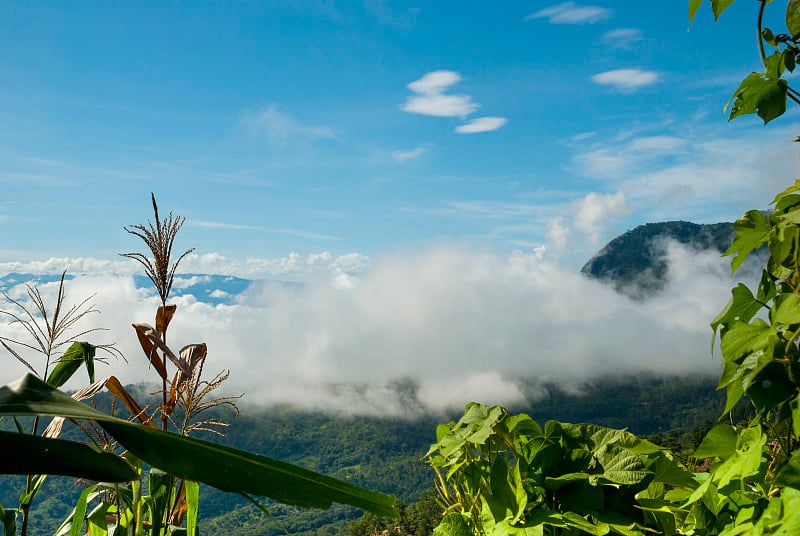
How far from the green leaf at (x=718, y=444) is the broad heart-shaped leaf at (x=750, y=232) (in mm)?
310

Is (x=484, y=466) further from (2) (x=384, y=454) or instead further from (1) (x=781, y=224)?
(2) (x=384, y=454)

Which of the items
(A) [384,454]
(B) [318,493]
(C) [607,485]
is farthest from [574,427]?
(A) [384,454]

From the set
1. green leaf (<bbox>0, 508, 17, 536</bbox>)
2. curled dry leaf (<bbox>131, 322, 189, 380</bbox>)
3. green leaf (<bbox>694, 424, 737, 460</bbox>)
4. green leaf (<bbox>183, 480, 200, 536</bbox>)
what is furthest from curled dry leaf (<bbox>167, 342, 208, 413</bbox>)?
green leaf (<bbox>694, 424, 737, 460</bbox>)

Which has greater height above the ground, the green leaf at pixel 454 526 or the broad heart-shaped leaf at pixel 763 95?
the broad heart-shaped leaf at pixel 763 95

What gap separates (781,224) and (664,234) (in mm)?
207214

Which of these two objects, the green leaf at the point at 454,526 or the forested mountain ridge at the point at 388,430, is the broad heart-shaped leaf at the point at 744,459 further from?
the forested mountain ridge at the point at 388,430

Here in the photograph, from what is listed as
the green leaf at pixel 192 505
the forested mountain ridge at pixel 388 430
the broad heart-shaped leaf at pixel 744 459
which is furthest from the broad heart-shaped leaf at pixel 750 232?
the forested mountain ridge at pixel 388 430

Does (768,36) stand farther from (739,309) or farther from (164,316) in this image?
(164,316)

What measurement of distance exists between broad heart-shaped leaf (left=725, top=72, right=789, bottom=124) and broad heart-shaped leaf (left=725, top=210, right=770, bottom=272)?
0.19 meters

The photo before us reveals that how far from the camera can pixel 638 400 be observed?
154m

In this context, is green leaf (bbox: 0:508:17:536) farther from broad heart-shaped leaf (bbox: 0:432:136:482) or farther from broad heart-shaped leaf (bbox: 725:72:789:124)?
broad heart-shaped leaf (bbox: 725:72:789:124)

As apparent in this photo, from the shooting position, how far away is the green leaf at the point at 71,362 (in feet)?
5.82

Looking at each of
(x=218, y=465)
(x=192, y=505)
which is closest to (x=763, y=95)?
(x=218, y=465)

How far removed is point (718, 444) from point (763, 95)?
0.63 meters
